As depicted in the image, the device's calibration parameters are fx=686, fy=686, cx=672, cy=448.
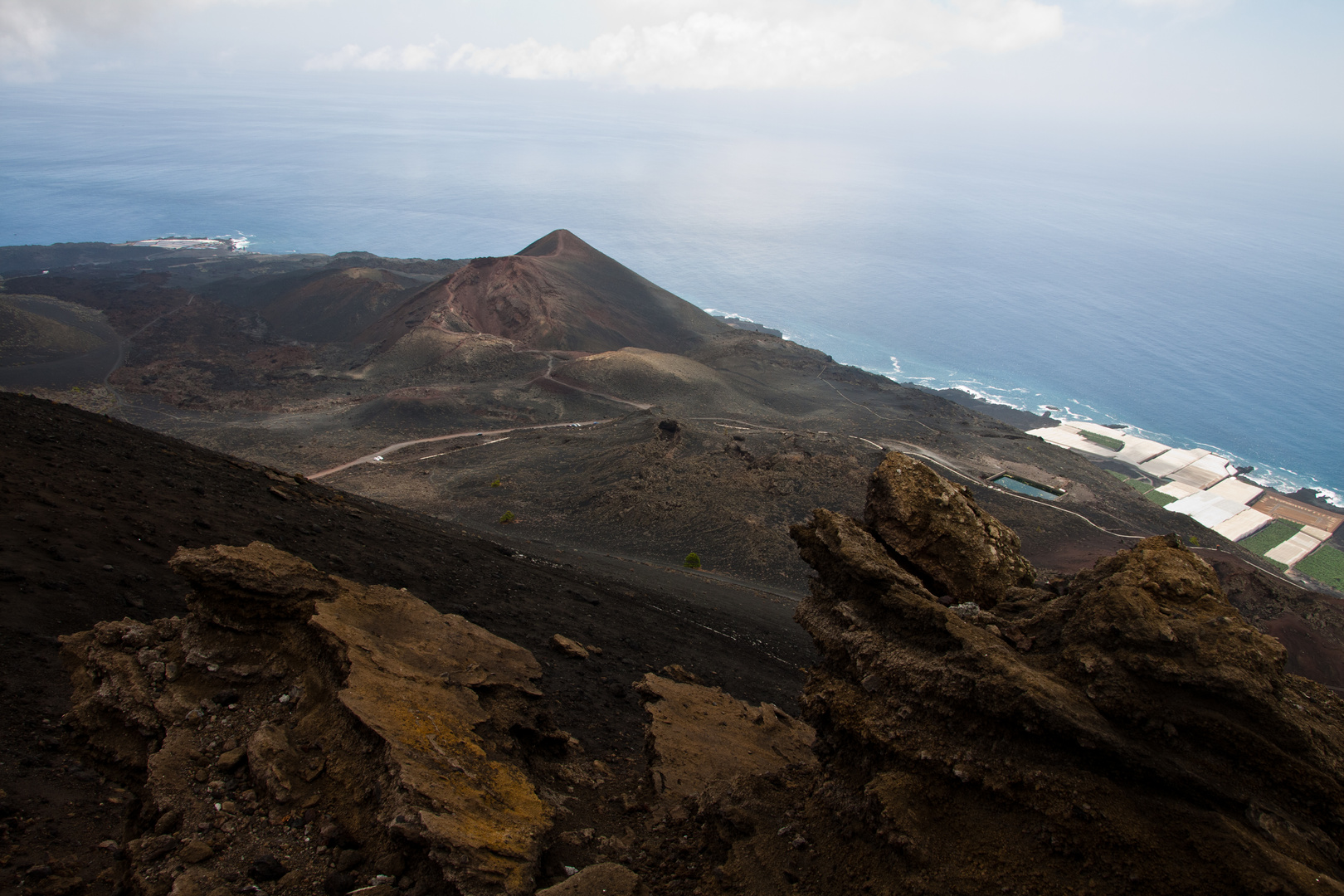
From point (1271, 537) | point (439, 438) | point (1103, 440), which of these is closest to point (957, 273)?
point (1103, 440)

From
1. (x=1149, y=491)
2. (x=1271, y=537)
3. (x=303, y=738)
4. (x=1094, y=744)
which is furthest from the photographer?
(x=1149, y=491)

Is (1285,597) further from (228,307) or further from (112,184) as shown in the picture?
(112,184)

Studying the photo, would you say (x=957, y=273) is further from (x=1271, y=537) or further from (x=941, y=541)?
(x=941, y=541)

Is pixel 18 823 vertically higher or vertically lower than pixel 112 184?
lower

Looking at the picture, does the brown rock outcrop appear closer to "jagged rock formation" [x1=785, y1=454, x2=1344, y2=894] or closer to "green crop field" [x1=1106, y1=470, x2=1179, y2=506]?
"jagged rock formation" [x1=785, y1=454, x2=1344, y2=894]

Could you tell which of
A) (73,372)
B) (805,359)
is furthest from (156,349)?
(805,359)

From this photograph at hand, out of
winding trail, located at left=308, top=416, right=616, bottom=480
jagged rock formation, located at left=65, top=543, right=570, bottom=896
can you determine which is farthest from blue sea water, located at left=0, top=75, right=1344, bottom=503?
jagged rock formation, located at left=65, top=543, right=570, bottom=896
